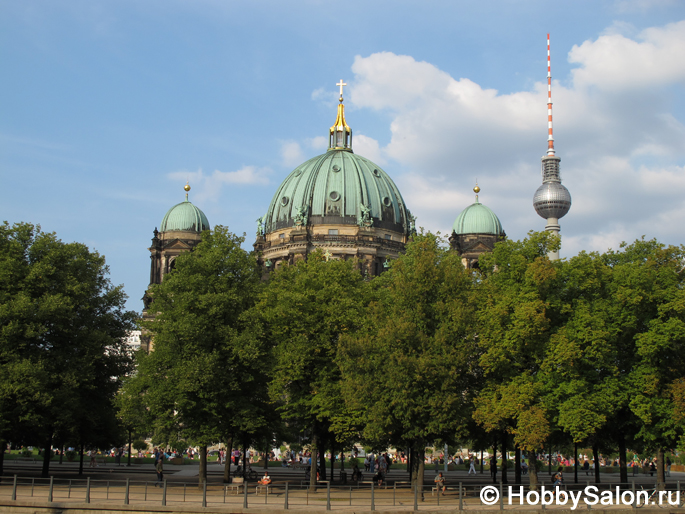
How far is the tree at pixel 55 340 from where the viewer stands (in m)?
40.2

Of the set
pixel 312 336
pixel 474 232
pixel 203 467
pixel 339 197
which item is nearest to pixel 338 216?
pixel 339 197

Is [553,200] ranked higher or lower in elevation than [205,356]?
higher

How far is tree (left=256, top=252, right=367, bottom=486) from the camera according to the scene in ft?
131

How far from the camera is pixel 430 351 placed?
3700 cm

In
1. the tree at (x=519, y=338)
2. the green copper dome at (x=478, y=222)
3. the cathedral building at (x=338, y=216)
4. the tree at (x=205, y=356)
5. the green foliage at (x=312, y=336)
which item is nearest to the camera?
the tree at (x=519, y=338)

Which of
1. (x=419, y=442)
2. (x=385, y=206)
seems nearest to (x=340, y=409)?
(x=419, y=442)

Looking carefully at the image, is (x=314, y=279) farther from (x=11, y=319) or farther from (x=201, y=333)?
(x=11, y=319)

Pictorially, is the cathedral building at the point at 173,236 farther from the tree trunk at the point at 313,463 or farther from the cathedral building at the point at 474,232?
the tree trunk at the point at 313,463

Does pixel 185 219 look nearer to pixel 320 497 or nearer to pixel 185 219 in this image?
pixel 185 219

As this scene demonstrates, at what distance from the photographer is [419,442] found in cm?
3731

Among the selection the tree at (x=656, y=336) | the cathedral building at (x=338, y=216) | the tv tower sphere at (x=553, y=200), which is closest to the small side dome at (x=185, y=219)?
the cathedral building at (x=338, y=216)

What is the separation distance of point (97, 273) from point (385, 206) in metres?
59.8

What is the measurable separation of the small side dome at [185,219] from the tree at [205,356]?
6430 centimetres

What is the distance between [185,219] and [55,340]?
64.9 m
